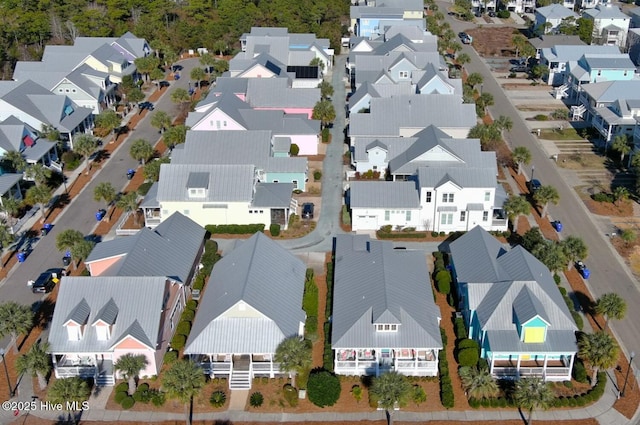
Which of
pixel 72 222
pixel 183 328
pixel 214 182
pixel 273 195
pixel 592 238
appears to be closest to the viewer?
pixel 183 328

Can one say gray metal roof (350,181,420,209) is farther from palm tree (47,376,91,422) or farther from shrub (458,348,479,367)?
palm tree (47,376,91,422)

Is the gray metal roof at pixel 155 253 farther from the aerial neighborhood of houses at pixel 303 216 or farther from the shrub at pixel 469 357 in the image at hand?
the shrub at pixel 469 357

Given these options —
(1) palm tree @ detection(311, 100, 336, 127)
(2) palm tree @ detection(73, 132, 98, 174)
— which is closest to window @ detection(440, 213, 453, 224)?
(1) palm tree @ detection(311, 100, 336, 127)

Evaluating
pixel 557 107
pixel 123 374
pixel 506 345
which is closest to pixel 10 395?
pixel 123 374

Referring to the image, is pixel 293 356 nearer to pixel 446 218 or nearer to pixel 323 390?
pixel 323 390

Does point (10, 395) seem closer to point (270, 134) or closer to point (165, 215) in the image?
point (165, 215)

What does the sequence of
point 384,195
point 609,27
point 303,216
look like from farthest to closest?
point 609,27, point 303,216, point 384,195

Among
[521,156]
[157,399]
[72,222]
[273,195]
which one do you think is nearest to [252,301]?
[157,399]
